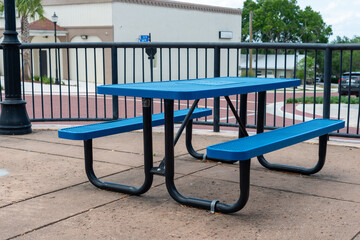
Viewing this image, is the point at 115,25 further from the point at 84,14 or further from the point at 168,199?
the point at 168,199

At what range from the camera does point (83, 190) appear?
15.3 ft

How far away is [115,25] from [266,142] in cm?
3182

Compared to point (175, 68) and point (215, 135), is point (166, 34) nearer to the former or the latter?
point (175, 68)

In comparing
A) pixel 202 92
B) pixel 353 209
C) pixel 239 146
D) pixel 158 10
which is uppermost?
pixel 158 10

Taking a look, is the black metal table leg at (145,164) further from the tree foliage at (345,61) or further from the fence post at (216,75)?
the tree foliage at (345,61)

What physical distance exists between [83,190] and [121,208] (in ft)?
2.15

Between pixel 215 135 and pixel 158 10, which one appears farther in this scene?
pixel 158 10

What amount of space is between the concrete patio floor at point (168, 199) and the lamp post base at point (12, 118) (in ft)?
3.71

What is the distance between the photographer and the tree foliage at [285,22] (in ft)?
303

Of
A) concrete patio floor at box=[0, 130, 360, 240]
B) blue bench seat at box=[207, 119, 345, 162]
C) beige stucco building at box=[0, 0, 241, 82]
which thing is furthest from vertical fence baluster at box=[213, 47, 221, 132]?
beige stucco building at box=[0, 0, 241, 82]

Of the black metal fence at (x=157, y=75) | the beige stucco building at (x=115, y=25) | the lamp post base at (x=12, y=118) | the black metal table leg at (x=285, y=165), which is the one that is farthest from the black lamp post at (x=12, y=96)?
the beige stucco building at (x=115, y=25)

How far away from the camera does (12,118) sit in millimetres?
7469

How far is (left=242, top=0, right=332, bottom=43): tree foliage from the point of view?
303 feet

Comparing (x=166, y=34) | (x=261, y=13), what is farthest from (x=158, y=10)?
(x=261, y=13)
